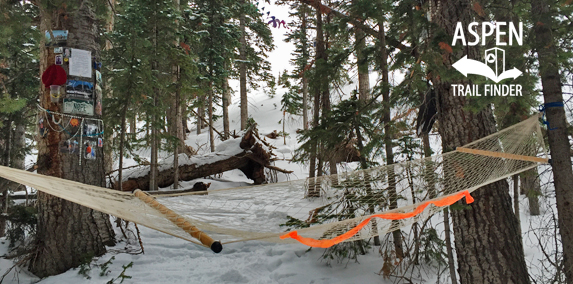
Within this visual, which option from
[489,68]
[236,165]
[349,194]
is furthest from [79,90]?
[236,165]

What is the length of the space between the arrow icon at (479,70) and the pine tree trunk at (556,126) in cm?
26

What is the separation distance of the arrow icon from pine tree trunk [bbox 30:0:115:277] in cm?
316

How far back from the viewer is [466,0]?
251 cm

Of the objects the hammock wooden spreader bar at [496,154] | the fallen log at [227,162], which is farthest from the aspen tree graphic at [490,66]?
the fallen log at [227,162]

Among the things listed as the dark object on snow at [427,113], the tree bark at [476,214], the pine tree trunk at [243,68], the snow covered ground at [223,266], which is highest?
the pine tree trunk at [243,68]

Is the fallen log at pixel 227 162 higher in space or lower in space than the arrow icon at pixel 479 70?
lower

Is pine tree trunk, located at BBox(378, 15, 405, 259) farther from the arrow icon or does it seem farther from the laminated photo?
the laminated photo

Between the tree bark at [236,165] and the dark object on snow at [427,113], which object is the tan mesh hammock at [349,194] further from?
the tree bark at [236,165]

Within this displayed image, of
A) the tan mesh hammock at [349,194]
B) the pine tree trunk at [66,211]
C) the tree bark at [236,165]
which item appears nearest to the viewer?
the tan mesh hammock at [349,194]

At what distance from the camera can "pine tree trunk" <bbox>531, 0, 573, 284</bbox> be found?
223cm

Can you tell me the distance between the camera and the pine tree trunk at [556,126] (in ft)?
7.30

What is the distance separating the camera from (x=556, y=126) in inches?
93.8

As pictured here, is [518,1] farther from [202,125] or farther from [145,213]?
[202,125]

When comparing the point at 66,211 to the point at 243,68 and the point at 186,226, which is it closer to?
the point at 186,226
